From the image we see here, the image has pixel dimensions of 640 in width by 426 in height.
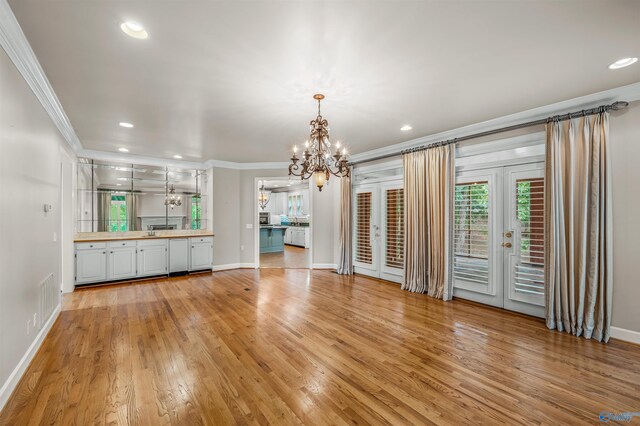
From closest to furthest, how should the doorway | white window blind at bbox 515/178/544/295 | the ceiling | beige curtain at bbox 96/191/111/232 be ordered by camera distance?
the ceiling, white window blind at bbox 515/178/544/295, beige curtain at bbox 96/191/111/232, the doorway

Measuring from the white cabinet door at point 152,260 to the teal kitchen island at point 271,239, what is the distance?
3.75 m

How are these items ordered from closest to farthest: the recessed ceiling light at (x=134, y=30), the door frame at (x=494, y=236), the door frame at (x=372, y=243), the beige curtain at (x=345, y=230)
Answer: the recessed ceiling light at (x=134, y=30) < the door frame at (x=494, y=236) < the door frame at (x=372, y=243) < the beige curtain at (x=345, y=230)

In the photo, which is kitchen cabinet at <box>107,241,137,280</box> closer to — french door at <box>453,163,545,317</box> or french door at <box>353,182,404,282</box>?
french door at <box>353,182,404,282</box>

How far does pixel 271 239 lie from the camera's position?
32.6 ft

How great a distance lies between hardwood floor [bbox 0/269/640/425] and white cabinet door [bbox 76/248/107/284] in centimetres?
125

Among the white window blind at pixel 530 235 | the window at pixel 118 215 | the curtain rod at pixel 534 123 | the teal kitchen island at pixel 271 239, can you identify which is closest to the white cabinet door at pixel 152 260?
the window at pixel 118 215

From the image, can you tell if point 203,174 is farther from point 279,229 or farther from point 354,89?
point 354,89

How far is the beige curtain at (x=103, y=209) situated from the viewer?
5906mm

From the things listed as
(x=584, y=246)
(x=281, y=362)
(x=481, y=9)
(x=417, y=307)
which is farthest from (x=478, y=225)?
(x=281, y=362)

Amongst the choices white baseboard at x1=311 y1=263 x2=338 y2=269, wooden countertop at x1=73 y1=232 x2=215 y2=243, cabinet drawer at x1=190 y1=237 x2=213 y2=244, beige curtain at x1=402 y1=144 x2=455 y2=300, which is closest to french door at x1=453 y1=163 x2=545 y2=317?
beige curtain at x1=402 y1=144 x2=455 y2=300

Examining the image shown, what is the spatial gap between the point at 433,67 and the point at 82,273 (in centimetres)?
670

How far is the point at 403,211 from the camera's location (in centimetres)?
546

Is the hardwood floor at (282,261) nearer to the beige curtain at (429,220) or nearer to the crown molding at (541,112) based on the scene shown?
the beige curtain at (429,220)

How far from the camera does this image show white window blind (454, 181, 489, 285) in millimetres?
4258
